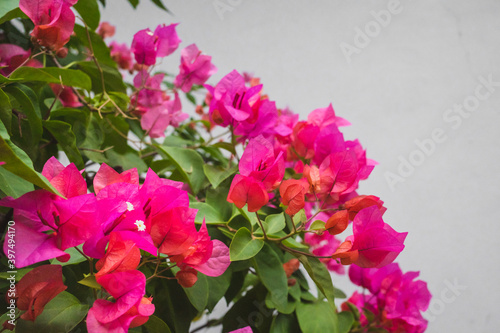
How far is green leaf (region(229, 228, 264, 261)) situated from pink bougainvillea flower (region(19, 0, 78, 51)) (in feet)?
0.93

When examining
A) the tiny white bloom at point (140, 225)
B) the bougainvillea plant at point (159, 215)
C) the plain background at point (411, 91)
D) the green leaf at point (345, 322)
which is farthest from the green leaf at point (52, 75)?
the plain background at point (411, 91)

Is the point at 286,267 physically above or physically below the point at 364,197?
below

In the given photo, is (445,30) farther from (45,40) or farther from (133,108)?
(45,40)

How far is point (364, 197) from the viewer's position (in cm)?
42

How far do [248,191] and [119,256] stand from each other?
140mm

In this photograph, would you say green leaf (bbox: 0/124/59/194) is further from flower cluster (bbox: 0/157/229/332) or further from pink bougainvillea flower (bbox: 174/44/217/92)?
pink bougainvillea flower (bbox: 174/44/217/92)

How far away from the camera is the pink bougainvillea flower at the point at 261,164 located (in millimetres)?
390

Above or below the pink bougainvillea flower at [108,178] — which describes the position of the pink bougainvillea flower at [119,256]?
below

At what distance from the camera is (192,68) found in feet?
2.05

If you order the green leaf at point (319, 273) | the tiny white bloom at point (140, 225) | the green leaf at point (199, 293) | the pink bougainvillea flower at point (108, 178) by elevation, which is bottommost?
the green leaf at point (199, 293)

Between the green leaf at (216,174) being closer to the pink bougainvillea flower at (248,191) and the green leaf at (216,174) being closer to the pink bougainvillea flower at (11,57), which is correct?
the pink bougainvillea flower at (248,191)

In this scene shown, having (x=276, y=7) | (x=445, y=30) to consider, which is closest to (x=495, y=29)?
(x=445, y=30)

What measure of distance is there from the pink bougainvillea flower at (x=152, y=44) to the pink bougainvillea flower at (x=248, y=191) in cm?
30

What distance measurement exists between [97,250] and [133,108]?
0.33 meters
